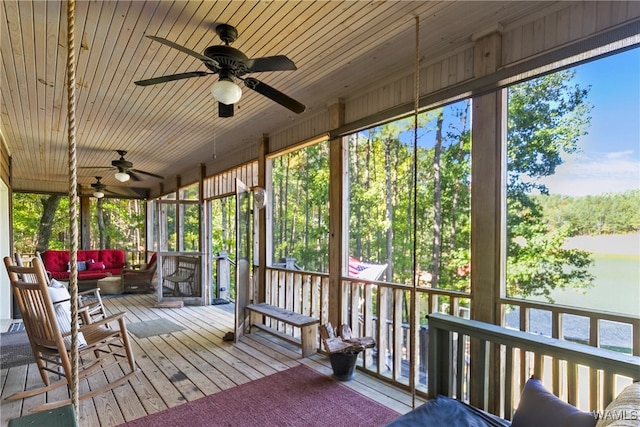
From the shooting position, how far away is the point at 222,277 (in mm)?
6977

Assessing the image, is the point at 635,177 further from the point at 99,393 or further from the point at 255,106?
the point at 99,393

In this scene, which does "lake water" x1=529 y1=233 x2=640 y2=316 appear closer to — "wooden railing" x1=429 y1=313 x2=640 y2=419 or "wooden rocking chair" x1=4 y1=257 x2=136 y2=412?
"wooden railing" x1=429 y1=313 x2=640 y2=419

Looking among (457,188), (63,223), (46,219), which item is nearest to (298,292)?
(457,188)

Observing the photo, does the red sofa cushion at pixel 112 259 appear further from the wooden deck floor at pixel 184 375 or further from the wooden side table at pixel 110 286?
the wooden deck floor at pixel 184 375

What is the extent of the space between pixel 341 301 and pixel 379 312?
48cm

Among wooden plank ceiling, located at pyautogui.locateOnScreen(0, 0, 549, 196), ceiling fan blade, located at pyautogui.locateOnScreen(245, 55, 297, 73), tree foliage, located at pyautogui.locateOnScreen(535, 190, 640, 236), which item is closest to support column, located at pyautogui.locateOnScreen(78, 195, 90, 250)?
wooden plank ceiling, located at pyautogui.locateOnScreen(0, 0, 549, 196)

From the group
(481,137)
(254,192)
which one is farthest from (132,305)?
(481,137)

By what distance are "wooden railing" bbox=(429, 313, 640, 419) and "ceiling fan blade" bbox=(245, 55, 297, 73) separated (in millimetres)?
2014

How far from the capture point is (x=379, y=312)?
3.23 meters

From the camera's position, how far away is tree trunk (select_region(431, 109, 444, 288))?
4320 millimetres

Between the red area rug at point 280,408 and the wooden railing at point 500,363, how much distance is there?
588mm

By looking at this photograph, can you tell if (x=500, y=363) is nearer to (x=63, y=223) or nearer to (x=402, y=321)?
(x=402, y=321)

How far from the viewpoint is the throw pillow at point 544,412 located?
142 centimetres

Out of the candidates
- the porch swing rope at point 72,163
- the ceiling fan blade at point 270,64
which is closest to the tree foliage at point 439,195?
the ceiling fan blade at point 270,64
